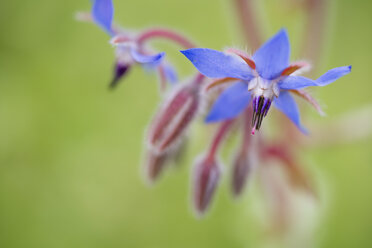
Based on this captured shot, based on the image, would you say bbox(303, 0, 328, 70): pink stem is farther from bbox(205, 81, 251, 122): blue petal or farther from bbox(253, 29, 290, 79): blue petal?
bbox(253, 29, 290, 79): blue petal

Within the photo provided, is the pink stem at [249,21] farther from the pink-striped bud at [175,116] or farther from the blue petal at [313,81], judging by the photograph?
the blue petal at [313,81]

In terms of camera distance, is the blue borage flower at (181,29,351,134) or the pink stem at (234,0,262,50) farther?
the pink stem at (234,0,262,50)

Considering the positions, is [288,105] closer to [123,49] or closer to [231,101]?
[231,101]

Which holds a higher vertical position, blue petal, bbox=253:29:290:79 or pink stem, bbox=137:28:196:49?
pink stem, bbox=137:28:196:49

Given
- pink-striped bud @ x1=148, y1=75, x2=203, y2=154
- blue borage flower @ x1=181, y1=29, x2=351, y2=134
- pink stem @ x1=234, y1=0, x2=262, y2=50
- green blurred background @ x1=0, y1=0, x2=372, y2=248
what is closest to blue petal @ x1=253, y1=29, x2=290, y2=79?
blue borage flower @ x1=181, y1=29, x2=351, y2=134

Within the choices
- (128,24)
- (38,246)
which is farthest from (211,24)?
(38,246)

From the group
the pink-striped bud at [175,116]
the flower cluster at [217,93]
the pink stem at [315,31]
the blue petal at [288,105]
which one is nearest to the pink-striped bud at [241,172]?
the flower cluster at [217,93]

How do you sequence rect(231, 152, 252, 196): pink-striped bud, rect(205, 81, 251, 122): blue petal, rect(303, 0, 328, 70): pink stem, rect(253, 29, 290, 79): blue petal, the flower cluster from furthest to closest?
rect(303, 0, 328, 70): pink stem < rect(231, 152, 252, 196): pink-striped bud < rect(205, 81, 251, 122): blue petal < the flower cluster < rect(253, 29, 290, 79): blue petal

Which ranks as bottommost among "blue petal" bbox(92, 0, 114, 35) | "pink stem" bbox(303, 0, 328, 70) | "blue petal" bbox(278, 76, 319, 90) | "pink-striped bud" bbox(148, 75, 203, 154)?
"pink-striped bud" bbox(148, 75, 203, 154)

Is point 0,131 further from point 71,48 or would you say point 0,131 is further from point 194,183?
point 194,183
